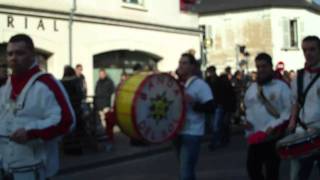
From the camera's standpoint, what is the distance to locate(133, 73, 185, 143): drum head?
20.8ft

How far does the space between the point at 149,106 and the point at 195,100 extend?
1.17m

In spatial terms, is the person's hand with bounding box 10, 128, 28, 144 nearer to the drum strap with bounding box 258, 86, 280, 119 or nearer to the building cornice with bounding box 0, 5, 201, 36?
the drum strap with bounding box 258, 86, 280, 119

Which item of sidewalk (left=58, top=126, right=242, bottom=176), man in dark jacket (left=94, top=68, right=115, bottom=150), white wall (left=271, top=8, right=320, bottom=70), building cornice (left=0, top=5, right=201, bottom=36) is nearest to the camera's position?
sidewalk (left=58, top=126, right=242, bottom=176)

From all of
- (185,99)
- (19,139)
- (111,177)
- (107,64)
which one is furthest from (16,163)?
(107,64)

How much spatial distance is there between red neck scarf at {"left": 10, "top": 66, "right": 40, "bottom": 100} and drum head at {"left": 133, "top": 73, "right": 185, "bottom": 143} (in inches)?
66.9

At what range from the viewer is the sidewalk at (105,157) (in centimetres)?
1350

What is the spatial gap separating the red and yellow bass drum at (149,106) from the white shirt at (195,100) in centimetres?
50

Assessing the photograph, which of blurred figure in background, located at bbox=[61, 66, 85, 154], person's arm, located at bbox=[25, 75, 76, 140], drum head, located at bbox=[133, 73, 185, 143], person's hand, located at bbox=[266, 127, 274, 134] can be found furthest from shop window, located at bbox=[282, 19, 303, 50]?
person's arm, located at bbox=[25, 75, 76, 140]

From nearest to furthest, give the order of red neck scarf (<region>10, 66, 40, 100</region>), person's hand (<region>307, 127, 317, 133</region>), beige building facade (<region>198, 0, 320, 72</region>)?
red neck scarf (<region>10, 66, 40, 100</region>) → person's hand (<region>307, 127, 317, 133</region>) → beige building facade (<region>198, 0, 320, 72</region>)

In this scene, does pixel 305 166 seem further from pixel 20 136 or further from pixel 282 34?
pixel 282 34

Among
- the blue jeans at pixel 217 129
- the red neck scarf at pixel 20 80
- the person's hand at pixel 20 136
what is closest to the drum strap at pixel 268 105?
the red neck scarf at pixel 20 80

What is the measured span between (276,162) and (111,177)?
16.5 ft

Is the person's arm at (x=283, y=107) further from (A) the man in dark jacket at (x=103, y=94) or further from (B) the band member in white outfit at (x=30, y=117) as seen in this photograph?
(A) the man in dark jacket at (x=103, y=94)

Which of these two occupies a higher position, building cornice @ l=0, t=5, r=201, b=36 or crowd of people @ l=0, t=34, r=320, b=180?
building cornice @ l=0, t=5, r=201, b=36
